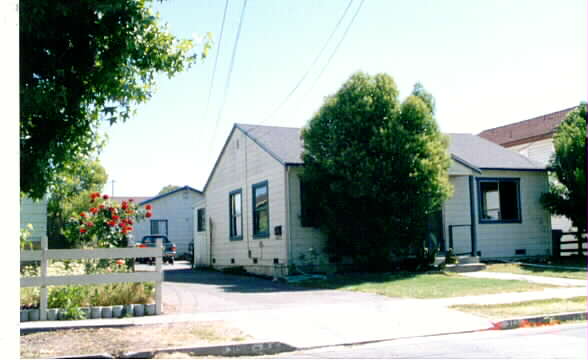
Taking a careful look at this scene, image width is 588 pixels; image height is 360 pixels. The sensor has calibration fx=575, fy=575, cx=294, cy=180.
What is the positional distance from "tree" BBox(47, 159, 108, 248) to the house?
17.8 feet

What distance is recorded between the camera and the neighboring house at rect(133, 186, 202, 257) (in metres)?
41.2

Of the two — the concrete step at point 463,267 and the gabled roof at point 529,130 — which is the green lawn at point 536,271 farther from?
the gabled roof at point 529,130

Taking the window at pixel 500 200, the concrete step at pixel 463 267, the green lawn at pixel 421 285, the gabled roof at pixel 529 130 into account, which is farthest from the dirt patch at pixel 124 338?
the gabled roof at pixel 529 130

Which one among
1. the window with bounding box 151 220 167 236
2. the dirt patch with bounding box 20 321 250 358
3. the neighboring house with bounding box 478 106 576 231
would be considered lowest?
the dirt patch with bounding box 20 321 250 358

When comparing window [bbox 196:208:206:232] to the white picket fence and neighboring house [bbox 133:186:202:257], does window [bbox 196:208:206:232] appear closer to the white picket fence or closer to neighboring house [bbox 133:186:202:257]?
neighboring house [bbox 133:186:202:257]

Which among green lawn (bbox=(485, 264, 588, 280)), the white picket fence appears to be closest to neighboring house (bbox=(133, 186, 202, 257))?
green lawn (bbox=(485, 264, 588, 280))

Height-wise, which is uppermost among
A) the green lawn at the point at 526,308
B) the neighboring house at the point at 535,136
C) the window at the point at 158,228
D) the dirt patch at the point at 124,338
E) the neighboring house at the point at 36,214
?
the neighboring house at the point at 535,136

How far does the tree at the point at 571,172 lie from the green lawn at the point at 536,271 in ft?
9.59

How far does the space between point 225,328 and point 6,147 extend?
688 cm

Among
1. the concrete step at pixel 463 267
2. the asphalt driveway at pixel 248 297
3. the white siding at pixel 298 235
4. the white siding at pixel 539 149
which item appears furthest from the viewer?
the white siding at pixel 539 149

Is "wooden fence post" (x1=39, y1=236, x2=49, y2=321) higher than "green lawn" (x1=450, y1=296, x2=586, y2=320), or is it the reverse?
"wooden fence post" (x1=39, y1=236, x2=49, y2=321)

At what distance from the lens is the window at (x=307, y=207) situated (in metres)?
17.6

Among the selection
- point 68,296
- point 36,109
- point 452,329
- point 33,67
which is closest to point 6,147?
point 36,109

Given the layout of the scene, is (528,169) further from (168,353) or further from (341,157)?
(168,353)
